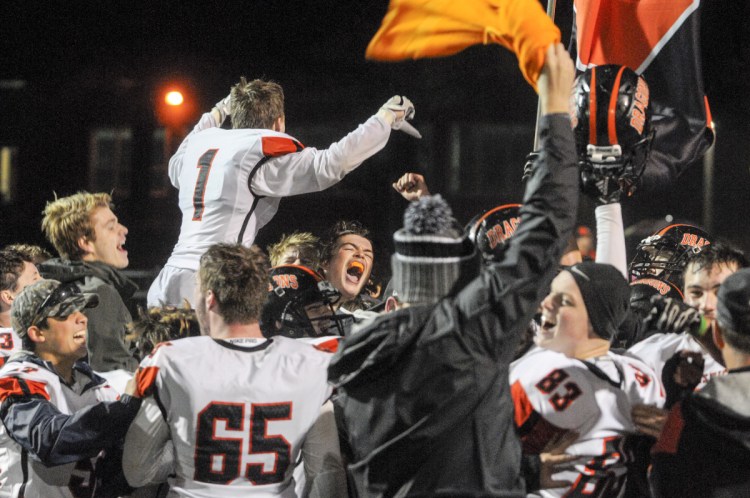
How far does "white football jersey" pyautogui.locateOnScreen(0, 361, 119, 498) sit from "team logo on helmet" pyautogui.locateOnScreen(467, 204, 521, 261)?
6.46 feet

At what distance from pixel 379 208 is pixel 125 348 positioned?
9730 millimetres

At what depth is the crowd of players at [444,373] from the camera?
2838 millimetres

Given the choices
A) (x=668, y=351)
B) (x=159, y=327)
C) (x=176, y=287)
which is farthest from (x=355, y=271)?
(x=668, y=351)

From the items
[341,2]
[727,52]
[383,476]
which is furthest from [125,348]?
[727,52]

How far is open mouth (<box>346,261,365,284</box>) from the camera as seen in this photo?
5941mm

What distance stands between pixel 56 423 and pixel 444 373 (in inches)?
67.8

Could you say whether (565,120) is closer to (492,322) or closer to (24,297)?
(492,322)

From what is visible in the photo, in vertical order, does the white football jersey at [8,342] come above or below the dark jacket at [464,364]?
below

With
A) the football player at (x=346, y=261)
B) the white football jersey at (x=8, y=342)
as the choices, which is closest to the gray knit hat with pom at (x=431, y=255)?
the football player at (x=346, y=261)

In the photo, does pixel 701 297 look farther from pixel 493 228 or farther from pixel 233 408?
pixel 233 408

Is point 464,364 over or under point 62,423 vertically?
over

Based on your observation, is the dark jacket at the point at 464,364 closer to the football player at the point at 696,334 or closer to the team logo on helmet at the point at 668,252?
the football player at the point at 696,334

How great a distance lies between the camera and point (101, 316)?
5.08 m

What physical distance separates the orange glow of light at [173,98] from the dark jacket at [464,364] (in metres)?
10.4
